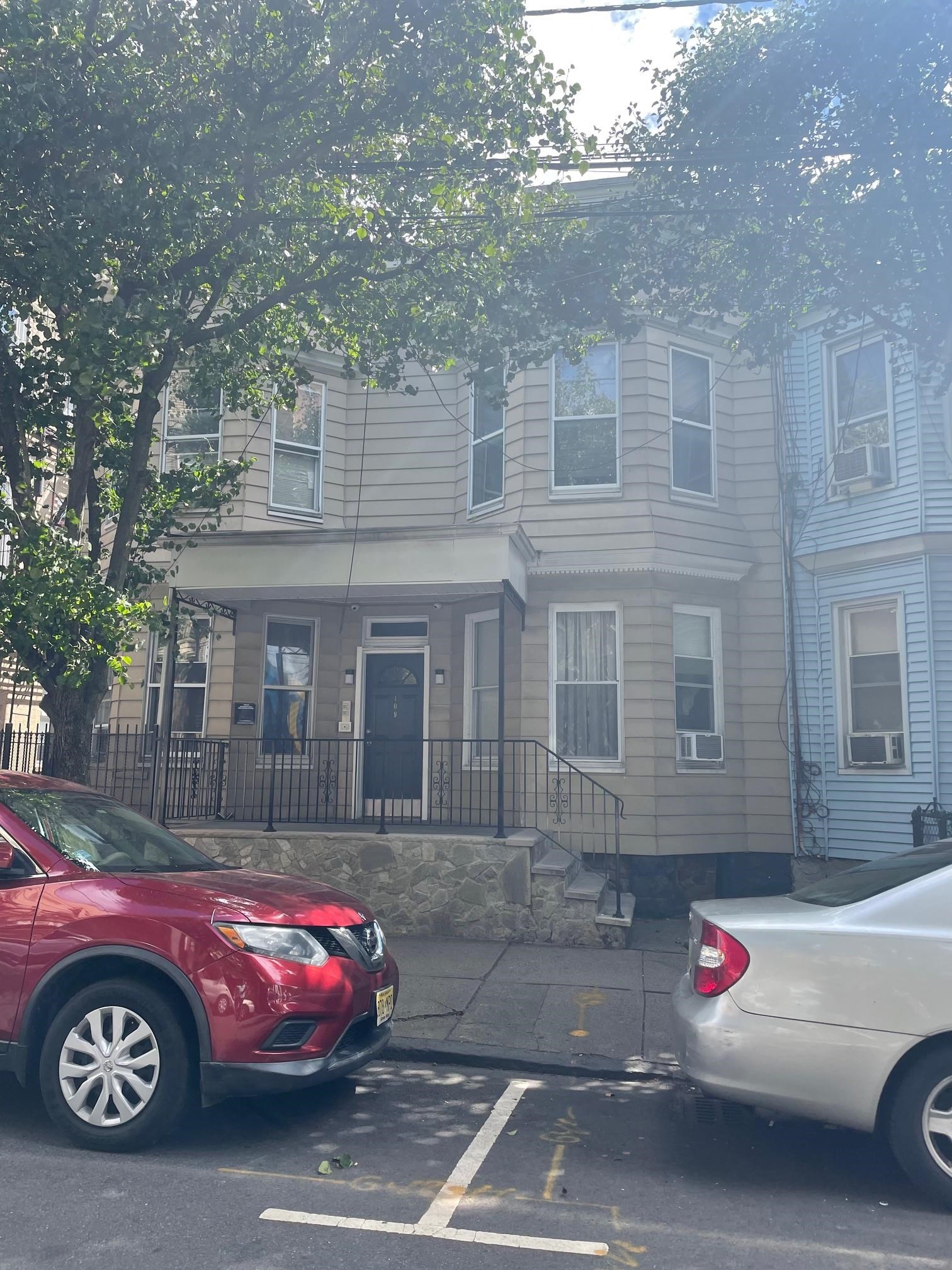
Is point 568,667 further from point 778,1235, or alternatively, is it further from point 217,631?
point 778,1235

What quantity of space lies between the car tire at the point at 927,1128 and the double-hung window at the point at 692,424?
8.93 meters

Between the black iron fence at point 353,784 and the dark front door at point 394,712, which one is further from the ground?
the dark front door at point 394,712

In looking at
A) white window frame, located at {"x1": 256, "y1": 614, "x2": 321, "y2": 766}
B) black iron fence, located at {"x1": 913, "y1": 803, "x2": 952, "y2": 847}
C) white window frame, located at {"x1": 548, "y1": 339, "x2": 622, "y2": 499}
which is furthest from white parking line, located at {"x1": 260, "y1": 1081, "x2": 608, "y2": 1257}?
white window frame, located at {"x1": 548, "y1": 339, "x2": 622, "y2": 499}

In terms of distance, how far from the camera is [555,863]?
978 centimetres

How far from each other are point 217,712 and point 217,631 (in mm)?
1020

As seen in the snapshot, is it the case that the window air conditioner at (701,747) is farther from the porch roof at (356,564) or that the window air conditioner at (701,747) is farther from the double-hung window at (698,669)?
the porch roof at (356,564)

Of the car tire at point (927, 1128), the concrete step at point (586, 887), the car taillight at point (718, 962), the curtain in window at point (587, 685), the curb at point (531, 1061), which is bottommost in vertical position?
the curb at point (531, 1061)

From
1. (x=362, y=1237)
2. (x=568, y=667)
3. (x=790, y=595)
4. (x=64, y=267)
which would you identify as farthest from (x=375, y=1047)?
(x=790, y=595)

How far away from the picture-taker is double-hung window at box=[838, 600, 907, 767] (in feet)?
38.4

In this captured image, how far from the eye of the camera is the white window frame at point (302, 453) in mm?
13070

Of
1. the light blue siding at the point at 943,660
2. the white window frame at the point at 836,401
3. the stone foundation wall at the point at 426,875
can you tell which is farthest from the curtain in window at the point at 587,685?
the light blue siding at the point at 943,660

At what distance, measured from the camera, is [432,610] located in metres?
12.8

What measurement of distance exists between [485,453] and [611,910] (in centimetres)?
614

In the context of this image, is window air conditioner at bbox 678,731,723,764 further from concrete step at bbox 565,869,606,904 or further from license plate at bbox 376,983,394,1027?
license plate at bbox 376,983,394,1027
